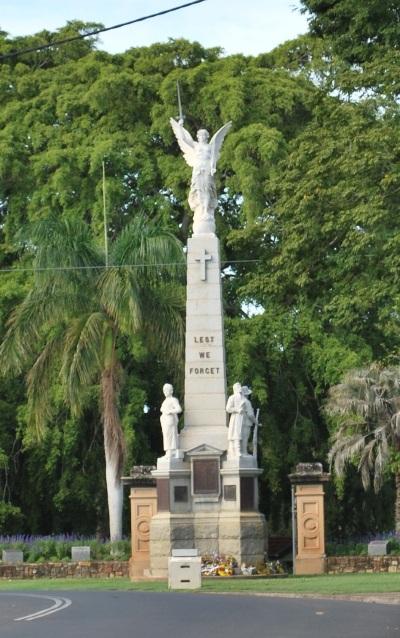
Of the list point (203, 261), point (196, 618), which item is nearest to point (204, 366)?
point (203, 261)

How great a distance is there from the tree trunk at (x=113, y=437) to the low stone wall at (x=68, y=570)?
2982mm

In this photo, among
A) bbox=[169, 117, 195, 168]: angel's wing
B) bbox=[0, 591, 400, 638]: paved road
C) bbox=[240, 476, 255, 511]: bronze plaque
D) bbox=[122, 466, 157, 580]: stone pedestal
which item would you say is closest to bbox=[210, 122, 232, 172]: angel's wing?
bbox=[169, 117, 195, 168]: angel's wing

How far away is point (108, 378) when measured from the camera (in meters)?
39.6

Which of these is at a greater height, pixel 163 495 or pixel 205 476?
pixel 205 476

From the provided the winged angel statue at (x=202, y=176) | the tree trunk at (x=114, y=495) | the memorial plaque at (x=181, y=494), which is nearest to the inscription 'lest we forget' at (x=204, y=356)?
the memorial plaque at (x=181, y=494)

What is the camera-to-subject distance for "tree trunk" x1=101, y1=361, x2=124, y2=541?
39344 millimetres

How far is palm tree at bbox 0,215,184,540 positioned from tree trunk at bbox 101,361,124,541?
3 centimetres

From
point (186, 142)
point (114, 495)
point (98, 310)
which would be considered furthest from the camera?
point (98, 310)

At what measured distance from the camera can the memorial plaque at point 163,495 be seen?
35.3 meters

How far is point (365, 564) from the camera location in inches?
1379

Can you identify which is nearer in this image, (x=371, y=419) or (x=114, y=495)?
(x=114, y=495)

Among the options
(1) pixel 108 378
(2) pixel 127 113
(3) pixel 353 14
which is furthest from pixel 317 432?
(3) pixel 353 14

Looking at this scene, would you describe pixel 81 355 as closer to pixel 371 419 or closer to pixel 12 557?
pixel 12 557

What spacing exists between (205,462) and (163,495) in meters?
1.22
